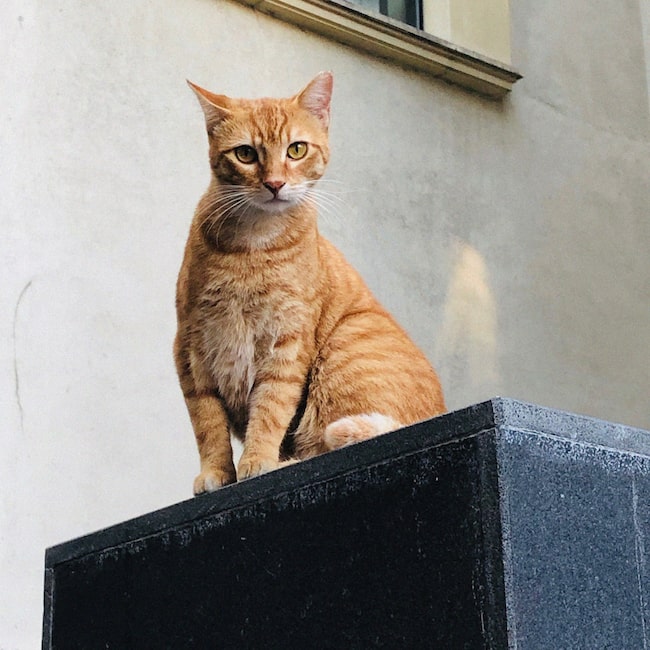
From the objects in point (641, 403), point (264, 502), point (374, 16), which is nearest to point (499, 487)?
point (264, 502)

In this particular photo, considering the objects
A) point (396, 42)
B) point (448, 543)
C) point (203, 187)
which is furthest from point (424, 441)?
point (396, 42)

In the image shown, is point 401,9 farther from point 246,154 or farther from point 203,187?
point 246,154

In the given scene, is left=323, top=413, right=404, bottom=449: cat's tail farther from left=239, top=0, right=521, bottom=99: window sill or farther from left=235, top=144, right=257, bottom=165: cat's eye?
left=239, top=0, right=521, bottom=99: window sill

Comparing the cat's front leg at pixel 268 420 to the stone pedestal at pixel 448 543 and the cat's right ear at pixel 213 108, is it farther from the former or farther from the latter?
the cat's right ear at pixel 213 108

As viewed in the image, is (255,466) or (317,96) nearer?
(255,466)

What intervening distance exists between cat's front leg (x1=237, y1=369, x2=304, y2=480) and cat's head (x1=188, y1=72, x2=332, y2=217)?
0.33 metres

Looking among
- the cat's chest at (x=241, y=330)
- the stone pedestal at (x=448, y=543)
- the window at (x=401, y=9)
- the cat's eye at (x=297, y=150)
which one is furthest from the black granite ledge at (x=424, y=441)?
the window at (x=401, y=9)

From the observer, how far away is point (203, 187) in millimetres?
3836

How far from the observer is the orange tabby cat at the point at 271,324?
6.32ft

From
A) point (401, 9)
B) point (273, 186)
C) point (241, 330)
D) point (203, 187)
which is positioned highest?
point (401, 9)

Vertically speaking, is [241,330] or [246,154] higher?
[246,154]

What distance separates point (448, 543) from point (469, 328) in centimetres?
324

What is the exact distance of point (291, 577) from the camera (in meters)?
1.44

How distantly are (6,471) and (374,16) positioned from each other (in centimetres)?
229
